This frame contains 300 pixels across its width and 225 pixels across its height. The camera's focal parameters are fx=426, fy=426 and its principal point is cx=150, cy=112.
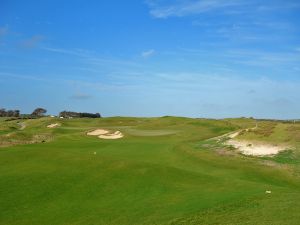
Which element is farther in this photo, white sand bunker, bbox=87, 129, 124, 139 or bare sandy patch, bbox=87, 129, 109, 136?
bare sandy patch, bbox=87, 129, 109, 136

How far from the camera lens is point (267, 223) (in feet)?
52.2

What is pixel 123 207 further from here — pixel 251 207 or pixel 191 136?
pixel 191 136

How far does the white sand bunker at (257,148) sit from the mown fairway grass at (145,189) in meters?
2.05

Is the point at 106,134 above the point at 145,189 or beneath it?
above

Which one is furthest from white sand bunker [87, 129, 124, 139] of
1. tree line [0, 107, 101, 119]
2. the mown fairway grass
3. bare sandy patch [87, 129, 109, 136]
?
tree line [0, 107, 101, 119]

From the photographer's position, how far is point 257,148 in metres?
40.7

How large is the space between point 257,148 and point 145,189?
62.0ft

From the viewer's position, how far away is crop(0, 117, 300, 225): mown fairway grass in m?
18.8

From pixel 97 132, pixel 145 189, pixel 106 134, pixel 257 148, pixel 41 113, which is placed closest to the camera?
pixel 145 189

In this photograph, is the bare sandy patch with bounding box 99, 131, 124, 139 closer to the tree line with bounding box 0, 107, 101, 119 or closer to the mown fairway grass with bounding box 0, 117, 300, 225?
the mown fairway grass with bounding box 0, 117, 300, 225

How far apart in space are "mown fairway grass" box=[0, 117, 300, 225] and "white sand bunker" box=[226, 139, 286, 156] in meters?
2.05

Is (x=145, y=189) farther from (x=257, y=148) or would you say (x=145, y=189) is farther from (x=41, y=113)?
(x=41, y=113)

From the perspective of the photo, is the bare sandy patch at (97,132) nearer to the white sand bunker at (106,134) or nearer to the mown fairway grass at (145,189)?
the white sand bunker at (106,134)

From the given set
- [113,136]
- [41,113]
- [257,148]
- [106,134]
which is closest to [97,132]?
[106,134]
